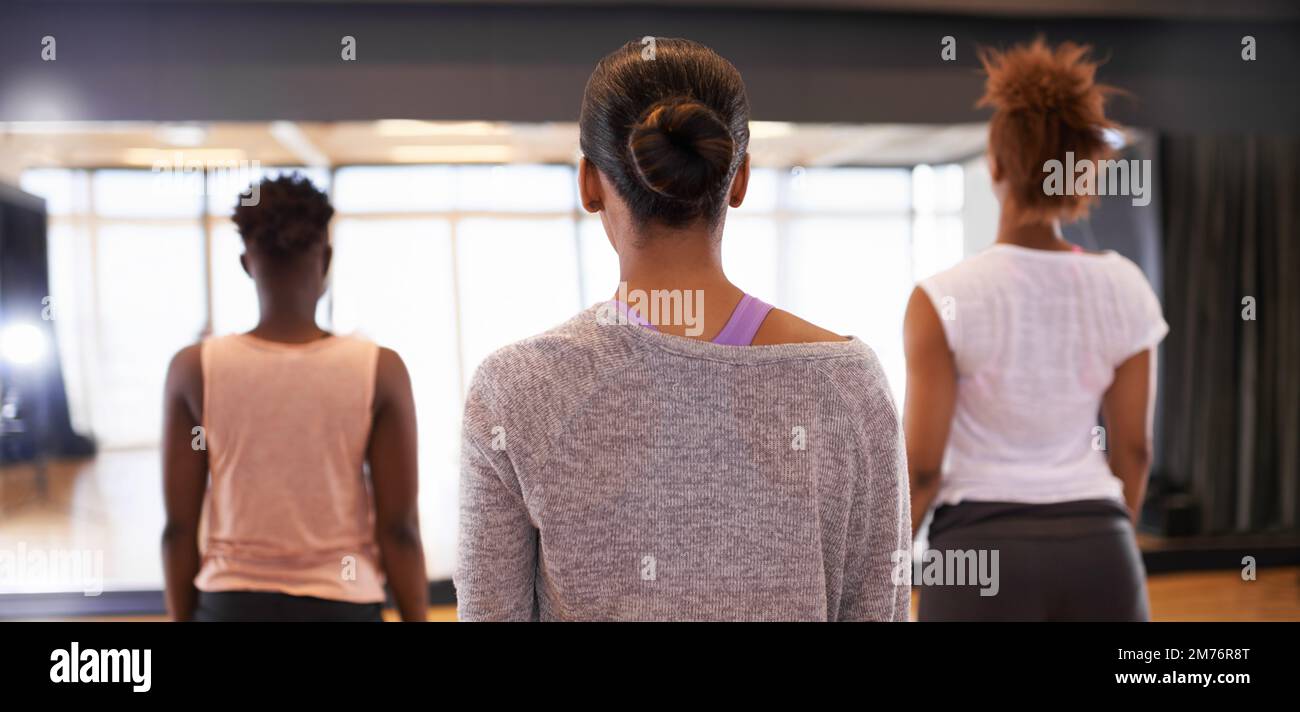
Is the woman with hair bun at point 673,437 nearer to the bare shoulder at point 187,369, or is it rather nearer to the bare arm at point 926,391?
the bare arm at point 926,391

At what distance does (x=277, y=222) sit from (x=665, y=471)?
1.22 meters

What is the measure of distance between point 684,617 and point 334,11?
3.40 meters

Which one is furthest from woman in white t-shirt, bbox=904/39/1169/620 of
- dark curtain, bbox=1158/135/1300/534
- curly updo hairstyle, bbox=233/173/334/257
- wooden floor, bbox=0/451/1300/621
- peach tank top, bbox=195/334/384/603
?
dark curtain, bbox=1158/135/1300/534

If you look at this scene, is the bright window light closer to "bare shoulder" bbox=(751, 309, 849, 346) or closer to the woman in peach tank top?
the woman in peach tank top

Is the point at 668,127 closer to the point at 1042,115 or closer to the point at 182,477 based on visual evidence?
the point at 1042,115

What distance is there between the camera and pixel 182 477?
5.26 ft

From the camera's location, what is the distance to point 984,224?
3.72m

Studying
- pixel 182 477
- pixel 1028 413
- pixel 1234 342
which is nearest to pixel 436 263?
pixel 182 477

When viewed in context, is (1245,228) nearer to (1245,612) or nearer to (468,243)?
(1245,612)

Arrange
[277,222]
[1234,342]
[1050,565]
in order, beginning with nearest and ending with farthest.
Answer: [1050,565], [277,222], [1234,342]

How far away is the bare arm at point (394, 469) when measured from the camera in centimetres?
156

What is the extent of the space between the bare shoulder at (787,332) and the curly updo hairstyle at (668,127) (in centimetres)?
13

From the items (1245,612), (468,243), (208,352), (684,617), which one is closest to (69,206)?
(468,243)

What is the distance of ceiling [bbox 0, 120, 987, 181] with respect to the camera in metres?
3.45
